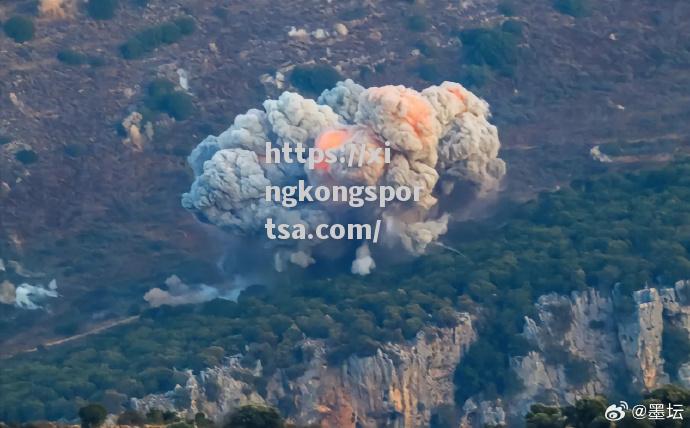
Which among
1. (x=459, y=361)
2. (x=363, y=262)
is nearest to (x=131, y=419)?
(x=459, y=361)

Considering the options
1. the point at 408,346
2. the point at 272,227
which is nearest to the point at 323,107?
the point at 272,227

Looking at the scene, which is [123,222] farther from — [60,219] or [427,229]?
[427,229]

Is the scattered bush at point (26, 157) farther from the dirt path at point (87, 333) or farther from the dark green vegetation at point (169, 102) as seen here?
the dirt path at point (87, 333)

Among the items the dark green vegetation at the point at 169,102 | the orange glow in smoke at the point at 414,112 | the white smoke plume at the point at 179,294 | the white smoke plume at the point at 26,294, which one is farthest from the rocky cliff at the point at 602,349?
the dark green vegetation at the point at 169,102

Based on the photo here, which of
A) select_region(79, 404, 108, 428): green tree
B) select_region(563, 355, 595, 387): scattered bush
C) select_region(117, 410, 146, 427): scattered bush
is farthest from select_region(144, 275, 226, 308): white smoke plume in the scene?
select_region(79, 404, 108, 428): green tree

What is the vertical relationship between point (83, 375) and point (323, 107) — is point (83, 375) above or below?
below

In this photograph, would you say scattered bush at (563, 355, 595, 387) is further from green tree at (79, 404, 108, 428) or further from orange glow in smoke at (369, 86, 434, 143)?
green tree at (79, 404, 108, 428)
